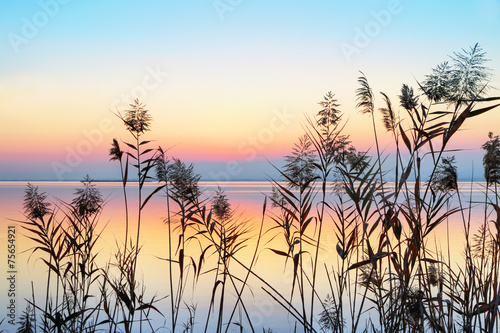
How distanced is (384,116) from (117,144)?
1.68 m

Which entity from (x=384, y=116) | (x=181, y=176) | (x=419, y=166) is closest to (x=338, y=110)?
(x=384, y=116)

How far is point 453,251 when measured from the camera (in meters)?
10.5

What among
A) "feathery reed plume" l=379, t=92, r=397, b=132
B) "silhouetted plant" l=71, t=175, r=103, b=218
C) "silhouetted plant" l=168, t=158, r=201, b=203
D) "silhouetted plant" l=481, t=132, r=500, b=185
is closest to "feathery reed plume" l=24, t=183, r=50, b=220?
"silhouetted plant" l=71, t=175, r=103, b=218

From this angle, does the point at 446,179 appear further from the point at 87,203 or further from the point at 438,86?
the point at 87,203

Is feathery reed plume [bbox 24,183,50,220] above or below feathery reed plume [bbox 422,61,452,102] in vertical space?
below

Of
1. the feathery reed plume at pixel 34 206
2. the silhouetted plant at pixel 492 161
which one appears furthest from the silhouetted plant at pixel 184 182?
the silhouetted plant at pixel 492 161

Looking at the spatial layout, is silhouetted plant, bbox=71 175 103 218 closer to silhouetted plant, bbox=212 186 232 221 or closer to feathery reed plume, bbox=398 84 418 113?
silhouetted plant, bbox=212 186 232 221

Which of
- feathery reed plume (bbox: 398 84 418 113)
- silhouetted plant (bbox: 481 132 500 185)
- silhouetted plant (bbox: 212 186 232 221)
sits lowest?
silhouetted plant (bbox: 212 186 232 221)

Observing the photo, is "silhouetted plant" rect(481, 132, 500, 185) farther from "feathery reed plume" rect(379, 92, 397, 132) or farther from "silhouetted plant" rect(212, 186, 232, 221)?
"silhouetted plant" rect(212, 186, 232, 221)

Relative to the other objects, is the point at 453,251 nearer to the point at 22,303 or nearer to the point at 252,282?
the point at 252,282

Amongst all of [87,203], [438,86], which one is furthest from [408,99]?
[87,203]

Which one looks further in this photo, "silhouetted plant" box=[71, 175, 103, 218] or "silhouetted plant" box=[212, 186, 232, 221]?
"silhouetted plant" box=[71, 175, 103, 218]

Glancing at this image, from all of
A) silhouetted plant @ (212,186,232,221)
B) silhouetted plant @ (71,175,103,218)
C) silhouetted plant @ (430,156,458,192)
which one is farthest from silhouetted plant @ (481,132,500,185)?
silhouetted plant @ (71,175,103,218)

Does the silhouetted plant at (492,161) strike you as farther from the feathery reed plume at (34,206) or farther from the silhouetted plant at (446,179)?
the feathery reed plume at (34,206)
